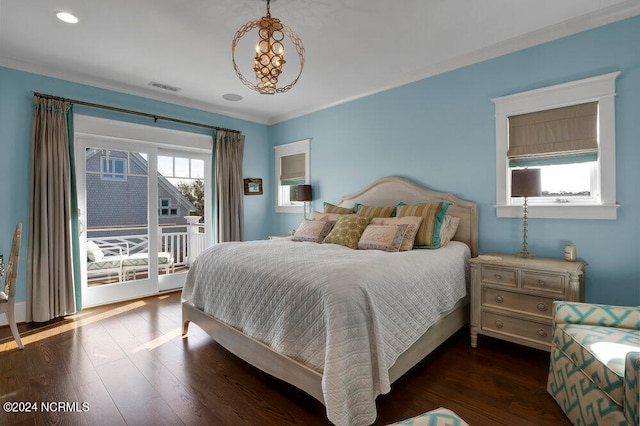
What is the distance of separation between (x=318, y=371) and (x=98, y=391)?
4.84 ft

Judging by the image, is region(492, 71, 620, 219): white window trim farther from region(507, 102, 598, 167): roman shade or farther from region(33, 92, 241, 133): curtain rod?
region(33, 92, 241, 133): curtain rod

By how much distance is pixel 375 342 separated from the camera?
1.67 meters

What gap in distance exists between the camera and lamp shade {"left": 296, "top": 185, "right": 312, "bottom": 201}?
179 inches

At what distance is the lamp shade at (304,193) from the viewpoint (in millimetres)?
4555

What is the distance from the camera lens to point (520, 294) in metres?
2.42

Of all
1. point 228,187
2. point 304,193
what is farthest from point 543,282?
point 228,187

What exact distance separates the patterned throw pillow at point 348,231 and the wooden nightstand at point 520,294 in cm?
101

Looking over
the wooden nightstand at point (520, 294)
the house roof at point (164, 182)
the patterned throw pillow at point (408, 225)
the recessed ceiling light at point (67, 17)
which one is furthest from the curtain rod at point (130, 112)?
the wooden nightstand at point (520, 294)

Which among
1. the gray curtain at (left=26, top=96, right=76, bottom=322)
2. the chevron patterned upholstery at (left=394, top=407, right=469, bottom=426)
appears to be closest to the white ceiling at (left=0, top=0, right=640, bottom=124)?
the gray curtain at (left=26, top=96, right=76, bottom=322)

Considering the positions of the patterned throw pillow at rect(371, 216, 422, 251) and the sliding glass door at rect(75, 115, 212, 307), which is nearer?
the patterned throw pillow at rect(371, 216, 422, 251)

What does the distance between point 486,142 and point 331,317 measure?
244cm

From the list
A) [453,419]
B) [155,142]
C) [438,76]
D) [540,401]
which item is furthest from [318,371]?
[155,142]

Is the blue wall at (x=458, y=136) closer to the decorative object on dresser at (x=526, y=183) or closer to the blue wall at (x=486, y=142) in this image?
the blue wall at (x=486, y=142)

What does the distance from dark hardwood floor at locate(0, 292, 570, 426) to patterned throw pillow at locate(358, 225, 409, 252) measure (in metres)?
0.93
